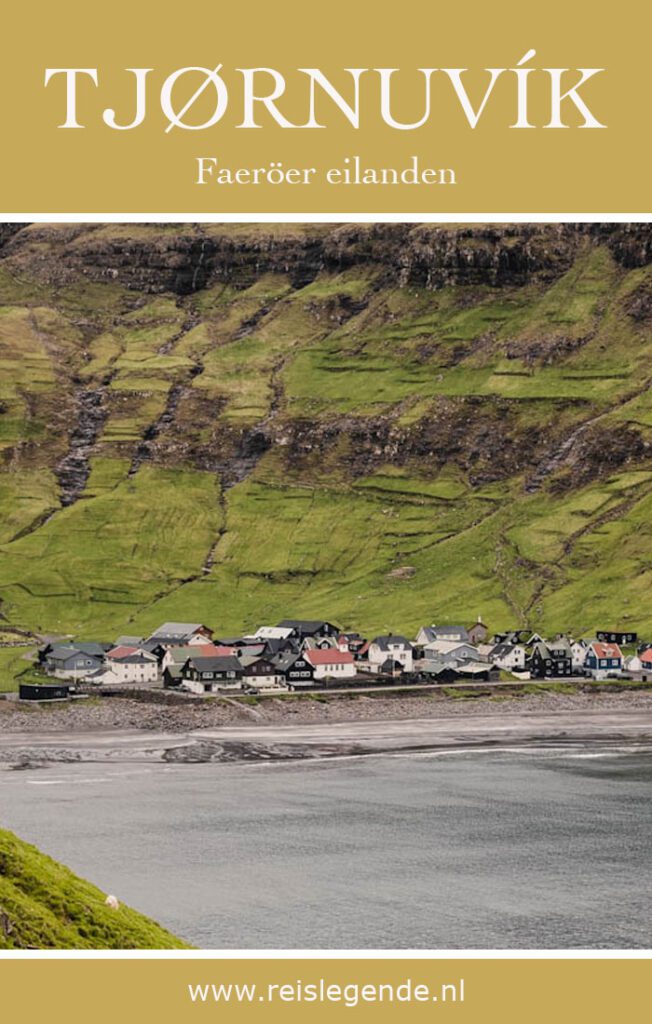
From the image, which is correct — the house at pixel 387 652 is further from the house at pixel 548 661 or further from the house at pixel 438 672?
the house at pixel 548 661

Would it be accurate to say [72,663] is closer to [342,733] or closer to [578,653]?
[342,733]

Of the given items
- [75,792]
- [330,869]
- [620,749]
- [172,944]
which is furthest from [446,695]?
[172,944]

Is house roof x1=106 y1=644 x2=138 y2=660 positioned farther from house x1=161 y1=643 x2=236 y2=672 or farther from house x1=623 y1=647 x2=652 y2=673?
house x1=623 y1=647 x2=652 y2=673

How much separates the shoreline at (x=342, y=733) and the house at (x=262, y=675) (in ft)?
35.8

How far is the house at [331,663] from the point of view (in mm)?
180500

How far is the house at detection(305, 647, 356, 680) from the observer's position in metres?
180

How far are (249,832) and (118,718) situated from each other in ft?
187

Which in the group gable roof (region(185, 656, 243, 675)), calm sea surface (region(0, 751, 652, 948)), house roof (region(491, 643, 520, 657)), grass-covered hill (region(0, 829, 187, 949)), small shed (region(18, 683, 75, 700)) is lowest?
calm sea surface (region(0, 751, 652, 948))

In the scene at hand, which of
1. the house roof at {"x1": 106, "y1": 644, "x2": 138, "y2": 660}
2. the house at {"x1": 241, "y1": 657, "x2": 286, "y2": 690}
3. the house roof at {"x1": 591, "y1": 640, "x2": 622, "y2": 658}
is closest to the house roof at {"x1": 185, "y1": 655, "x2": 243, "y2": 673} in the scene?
the house at {"x1": 241, "y1": 657, "x2": 286, "y2": 690}

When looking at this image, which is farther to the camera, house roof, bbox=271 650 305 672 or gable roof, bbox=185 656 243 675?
house roof, bbox=271 650 305 672

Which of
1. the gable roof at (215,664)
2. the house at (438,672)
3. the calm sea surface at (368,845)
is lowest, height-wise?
the calm sea surface at (368,845)

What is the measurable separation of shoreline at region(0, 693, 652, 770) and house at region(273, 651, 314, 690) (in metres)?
10.4

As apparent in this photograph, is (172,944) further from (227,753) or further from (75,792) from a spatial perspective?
(227,753)

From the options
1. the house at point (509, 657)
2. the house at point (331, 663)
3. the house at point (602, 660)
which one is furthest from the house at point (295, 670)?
the house at point (602, 660)
